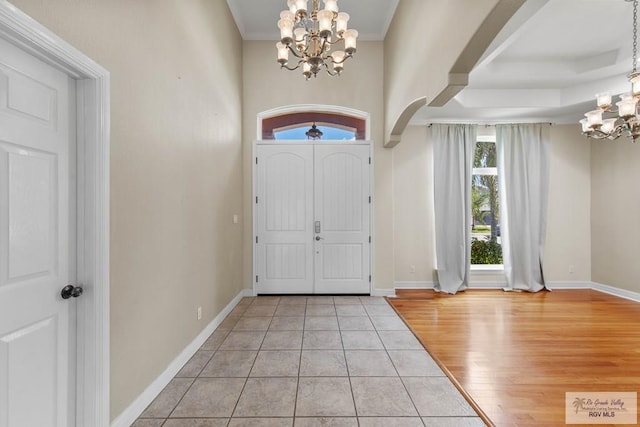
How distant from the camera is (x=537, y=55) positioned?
4020 millimetres

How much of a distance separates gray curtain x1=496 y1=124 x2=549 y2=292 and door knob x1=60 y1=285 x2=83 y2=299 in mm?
5826

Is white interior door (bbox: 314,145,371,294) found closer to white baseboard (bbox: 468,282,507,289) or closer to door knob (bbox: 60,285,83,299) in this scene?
white baseboard (bbox: 468,282,507,289)

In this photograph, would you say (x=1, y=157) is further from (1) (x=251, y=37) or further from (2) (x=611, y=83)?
(2) (x=611, y=83)

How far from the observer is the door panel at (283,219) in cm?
472

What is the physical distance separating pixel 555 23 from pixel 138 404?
17.3 feet

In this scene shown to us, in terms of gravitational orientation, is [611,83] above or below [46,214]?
above

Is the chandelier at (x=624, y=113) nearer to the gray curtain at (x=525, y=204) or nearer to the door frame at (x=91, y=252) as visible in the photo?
the gray curtain at (x=525, y=204)

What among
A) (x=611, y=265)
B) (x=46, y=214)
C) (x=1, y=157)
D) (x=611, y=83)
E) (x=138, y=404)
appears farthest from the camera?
(x=611, y=265)

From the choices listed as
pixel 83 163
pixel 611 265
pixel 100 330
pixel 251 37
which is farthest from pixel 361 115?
pixel 611 265

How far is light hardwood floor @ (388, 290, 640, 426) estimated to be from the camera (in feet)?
7.21

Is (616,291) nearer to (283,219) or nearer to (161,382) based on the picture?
(283,219)

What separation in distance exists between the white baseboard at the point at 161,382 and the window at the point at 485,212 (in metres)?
4.62

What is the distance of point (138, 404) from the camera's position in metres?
1.93

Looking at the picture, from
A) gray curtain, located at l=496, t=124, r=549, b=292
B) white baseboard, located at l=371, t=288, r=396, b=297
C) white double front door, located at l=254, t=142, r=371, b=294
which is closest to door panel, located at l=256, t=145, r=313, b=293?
white double front door, located at l=254, t=142, r=371, b=294
